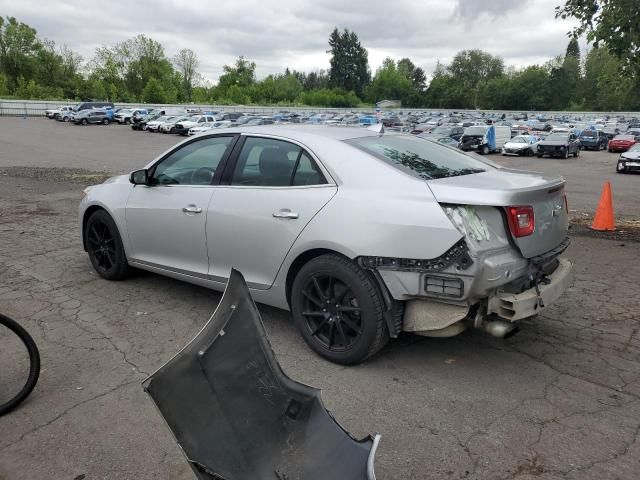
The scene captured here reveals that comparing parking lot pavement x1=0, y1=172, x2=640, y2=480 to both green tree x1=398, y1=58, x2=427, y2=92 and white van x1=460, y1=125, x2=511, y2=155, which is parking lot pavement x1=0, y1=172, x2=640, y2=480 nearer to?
white van x1=460, y1=125, x2=511, y2=155

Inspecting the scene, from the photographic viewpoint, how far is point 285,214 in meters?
3.89

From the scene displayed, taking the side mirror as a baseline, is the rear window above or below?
above

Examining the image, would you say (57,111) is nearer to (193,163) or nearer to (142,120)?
(142,120)

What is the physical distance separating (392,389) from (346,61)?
14330cm

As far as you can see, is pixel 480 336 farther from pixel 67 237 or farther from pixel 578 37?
pixel 578 37

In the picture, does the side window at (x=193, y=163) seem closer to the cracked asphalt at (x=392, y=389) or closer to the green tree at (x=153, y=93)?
the cracked asphalt at (x=392, y=389)

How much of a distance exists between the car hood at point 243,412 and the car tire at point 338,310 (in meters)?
1.03

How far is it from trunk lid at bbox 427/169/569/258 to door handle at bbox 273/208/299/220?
38.8 inches

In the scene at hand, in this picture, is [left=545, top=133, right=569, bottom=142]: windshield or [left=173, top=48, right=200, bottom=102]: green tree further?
[left=173, top=48, right=200, bottom=102]: green tree

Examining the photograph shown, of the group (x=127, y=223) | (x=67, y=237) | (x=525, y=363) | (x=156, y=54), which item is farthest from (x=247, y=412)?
(x=156, y=54)

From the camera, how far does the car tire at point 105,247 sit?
17.5 feet

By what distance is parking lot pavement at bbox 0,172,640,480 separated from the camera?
2795mm

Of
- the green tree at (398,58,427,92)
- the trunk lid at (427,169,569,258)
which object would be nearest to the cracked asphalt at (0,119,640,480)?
the trunk lid at (427,169,569,258)

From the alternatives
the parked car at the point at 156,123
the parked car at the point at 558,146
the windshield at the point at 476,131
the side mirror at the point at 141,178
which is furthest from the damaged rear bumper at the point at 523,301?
the parked car at the point at 156,123
